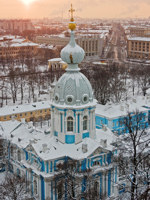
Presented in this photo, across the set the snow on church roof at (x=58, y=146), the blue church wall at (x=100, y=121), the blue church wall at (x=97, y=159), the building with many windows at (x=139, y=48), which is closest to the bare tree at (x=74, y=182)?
the snow on church roof at (x=58, y=146)

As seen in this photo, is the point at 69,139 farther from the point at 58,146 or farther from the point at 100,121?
the point at 100,121

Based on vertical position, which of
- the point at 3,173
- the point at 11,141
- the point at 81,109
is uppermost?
the point at 81,109

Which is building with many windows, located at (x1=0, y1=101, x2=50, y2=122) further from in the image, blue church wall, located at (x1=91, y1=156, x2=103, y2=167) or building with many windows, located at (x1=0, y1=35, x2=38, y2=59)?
building with many windows, located at (x1=0, y1=35, x2=38, y2=59)

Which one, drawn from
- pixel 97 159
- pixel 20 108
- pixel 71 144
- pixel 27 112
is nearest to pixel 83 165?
pixel 97 159

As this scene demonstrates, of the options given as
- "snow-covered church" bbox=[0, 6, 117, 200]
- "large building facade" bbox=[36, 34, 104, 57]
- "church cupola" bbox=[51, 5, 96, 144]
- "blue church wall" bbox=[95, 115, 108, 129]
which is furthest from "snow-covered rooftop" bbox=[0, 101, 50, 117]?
"large building facade" bbox=[36, 34, 104, 57]

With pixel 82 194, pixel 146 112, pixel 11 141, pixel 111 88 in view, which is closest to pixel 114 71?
pixel 111 88

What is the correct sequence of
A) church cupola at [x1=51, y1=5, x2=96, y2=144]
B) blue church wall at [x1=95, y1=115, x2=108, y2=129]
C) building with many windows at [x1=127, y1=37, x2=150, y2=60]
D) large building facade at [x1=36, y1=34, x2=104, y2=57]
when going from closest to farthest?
1. church cupola at [x1=51, y1=5, x2=96, y2=144]
2. blue church wall at [x1=95, y1=115, x2=108, y2=129]
3. building with many windows at [x1=127, y1=37, x2=150, y2=60]
4. large building facade at [x1=36, y1=34, x2=104, y2=57]

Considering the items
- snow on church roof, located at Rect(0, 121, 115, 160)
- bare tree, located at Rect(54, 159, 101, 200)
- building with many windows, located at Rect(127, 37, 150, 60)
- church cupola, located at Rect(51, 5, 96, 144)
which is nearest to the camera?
bare tree, located at Rect(54, 159, 101, 200)

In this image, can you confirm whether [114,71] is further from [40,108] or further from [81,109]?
[81,109]
